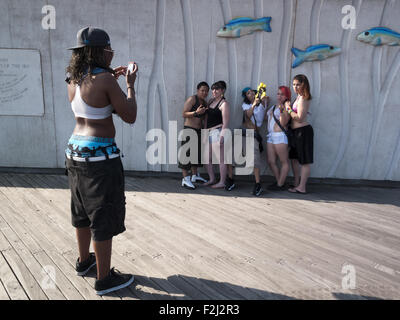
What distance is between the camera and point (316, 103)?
5562 millimetres

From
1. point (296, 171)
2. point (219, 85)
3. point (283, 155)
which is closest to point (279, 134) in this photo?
point (283, 155)

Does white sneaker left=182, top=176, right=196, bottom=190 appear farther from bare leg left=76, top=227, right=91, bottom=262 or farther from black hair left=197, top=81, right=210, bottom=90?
bare leg left=76, top=227, right=91, bottom=262

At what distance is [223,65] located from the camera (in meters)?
5.50

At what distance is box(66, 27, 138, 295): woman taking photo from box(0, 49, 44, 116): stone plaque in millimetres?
3736

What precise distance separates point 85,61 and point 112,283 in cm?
163

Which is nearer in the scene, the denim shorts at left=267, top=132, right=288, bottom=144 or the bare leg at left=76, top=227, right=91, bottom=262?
the bare leg at left=76, top=227, right=91, bottom=262

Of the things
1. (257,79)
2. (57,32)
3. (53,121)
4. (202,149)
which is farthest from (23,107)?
(257,79)

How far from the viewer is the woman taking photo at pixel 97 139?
2227 mm

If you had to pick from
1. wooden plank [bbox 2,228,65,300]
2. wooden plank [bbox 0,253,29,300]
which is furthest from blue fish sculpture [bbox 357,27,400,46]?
wooden plank [bbox 0,253,29,300]

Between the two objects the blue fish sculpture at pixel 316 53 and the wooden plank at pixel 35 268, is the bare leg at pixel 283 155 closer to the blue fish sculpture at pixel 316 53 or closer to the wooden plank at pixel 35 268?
the blue fish sculpture at pixel 316 53

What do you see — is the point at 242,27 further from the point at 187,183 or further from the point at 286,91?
the point at 187,183

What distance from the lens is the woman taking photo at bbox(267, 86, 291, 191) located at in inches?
197

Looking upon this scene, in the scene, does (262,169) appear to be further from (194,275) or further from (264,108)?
(194,275)

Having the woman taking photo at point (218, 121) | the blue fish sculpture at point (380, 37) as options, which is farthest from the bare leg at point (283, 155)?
the blue fish sculpture at point (380, 37)
